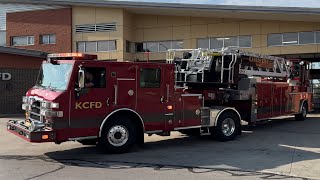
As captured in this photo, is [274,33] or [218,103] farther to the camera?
[274,33]

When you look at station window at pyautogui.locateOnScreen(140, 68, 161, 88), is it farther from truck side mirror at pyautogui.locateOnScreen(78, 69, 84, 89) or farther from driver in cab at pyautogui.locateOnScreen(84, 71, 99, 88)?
truck side mirror at pyautogui.locateOnScreen(78, 69, 84, 89)

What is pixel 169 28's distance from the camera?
100ft

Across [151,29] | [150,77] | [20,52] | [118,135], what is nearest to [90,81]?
[118,135]

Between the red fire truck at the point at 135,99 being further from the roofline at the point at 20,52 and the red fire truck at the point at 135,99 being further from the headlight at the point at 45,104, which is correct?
the roofline at the point at 20,52

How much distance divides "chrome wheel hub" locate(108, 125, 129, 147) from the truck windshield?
62.7 inches

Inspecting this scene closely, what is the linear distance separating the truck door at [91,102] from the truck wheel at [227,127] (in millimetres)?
4068

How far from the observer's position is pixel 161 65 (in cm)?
1174

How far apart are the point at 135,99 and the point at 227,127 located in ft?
12.5

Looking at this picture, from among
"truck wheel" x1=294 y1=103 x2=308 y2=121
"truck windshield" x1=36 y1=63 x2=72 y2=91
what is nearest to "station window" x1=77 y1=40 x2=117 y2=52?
"truck wheel" x1=294 y1=103 x2=308 y2=121

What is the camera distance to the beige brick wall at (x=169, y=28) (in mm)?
27812

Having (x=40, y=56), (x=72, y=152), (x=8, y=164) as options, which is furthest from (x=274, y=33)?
(x=8, y=164)

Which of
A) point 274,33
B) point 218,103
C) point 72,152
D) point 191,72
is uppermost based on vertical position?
point 274,33

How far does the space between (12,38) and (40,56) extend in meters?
8.90

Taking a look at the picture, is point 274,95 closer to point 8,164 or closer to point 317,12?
point 317,12
